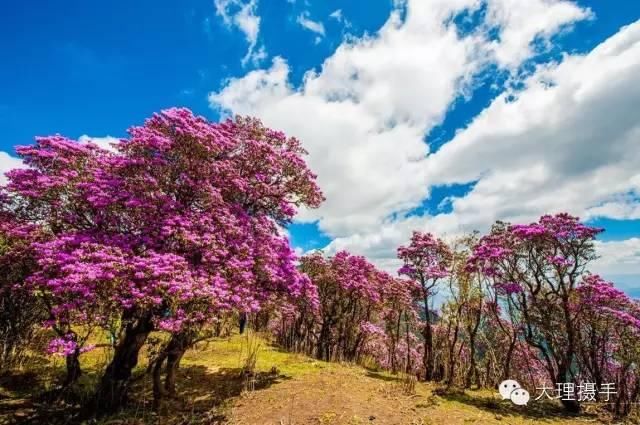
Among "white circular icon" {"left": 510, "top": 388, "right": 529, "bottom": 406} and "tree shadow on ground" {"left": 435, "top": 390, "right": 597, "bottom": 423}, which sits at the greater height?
"white circular icon" {"left": 510, "top": 388, "right": 529, "bottom": 406}

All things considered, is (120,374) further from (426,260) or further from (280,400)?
(426,260)

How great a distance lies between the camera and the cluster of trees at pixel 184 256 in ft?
38.1

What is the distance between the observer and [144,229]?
13242 millimetres

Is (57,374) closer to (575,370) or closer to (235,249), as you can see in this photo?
(235,249)

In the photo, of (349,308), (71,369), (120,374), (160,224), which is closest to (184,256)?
(160,224)

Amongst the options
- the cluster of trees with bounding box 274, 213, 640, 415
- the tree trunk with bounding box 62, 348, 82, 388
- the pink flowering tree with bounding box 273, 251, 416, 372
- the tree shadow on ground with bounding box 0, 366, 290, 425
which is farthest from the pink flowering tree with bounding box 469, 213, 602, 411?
the tree trunk with bounding box 62, 348, 82, 388

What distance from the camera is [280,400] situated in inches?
559

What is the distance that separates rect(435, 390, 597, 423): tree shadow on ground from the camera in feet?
51.0

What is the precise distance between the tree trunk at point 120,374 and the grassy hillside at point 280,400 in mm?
678

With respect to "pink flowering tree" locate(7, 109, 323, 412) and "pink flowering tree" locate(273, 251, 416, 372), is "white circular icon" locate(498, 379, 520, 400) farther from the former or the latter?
"pink flowering tree" locate(7, 109, 323, 412)

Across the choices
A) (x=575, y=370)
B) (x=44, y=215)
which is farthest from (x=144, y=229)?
(x=575, y=370)

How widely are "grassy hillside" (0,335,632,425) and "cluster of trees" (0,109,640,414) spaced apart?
1168 mm

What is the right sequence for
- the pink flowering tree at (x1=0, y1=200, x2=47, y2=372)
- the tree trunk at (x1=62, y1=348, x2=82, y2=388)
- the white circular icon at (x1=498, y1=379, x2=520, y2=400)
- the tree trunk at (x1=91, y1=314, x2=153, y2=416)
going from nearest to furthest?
the tree trunk at (x1=91, y1=314, x2=153, y2=416) < the pink flowering tree at (x1=0, y1=200, x2=47, y2=372) < the tree trunk at (x1=62, y1=348, x2=82, y2=388) < the white circular icon at (x1=498, y1=379, x2=520, y2=400)

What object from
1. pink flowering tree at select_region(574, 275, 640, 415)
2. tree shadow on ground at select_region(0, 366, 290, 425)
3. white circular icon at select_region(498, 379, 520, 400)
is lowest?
tree shadow on ground at select_region(0, 366, 290, 425)
